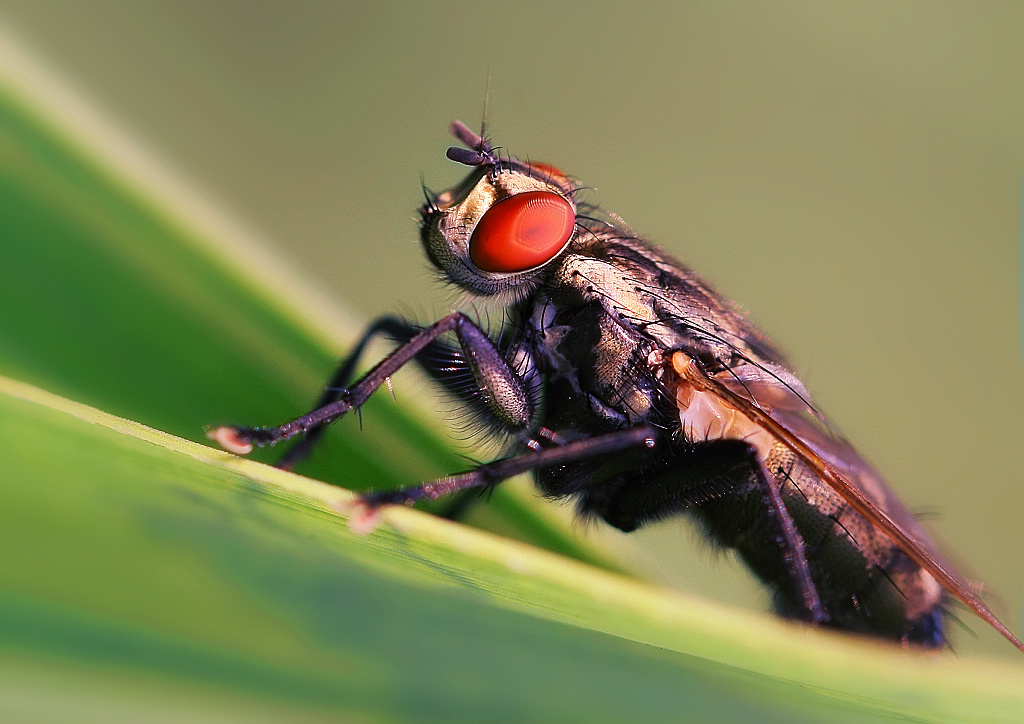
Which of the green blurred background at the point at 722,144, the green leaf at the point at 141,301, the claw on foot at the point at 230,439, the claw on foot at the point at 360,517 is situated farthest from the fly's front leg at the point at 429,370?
the green blurred background at the point at 722,144

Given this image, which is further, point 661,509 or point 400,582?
point 661,509

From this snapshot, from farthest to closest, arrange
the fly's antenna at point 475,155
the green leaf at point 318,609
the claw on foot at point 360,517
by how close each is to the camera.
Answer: the fly's antenna at point 475,155
the claw on foot at point 360,517
the green leaf at point 318,609

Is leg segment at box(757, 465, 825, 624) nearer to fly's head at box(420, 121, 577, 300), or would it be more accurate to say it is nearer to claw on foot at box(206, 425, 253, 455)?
fly's head at box(420, 121, 577, 300)

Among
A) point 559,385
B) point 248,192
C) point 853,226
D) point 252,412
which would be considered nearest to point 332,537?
point 252,412

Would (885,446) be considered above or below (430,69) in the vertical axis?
below

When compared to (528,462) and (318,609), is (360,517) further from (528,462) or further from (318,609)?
(528,462)

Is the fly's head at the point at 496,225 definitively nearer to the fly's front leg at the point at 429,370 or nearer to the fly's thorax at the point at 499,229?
the fly's thorax at the point at 499,229

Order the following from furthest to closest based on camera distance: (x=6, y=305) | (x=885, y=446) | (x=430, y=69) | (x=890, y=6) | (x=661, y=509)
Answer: (x=430, y=69) < (x=890, y=6) < (x=885, y=446) < (x=661, y=509) < (x=6, y=305)

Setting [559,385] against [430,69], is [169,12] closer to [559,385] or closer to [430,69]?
[430,69]
